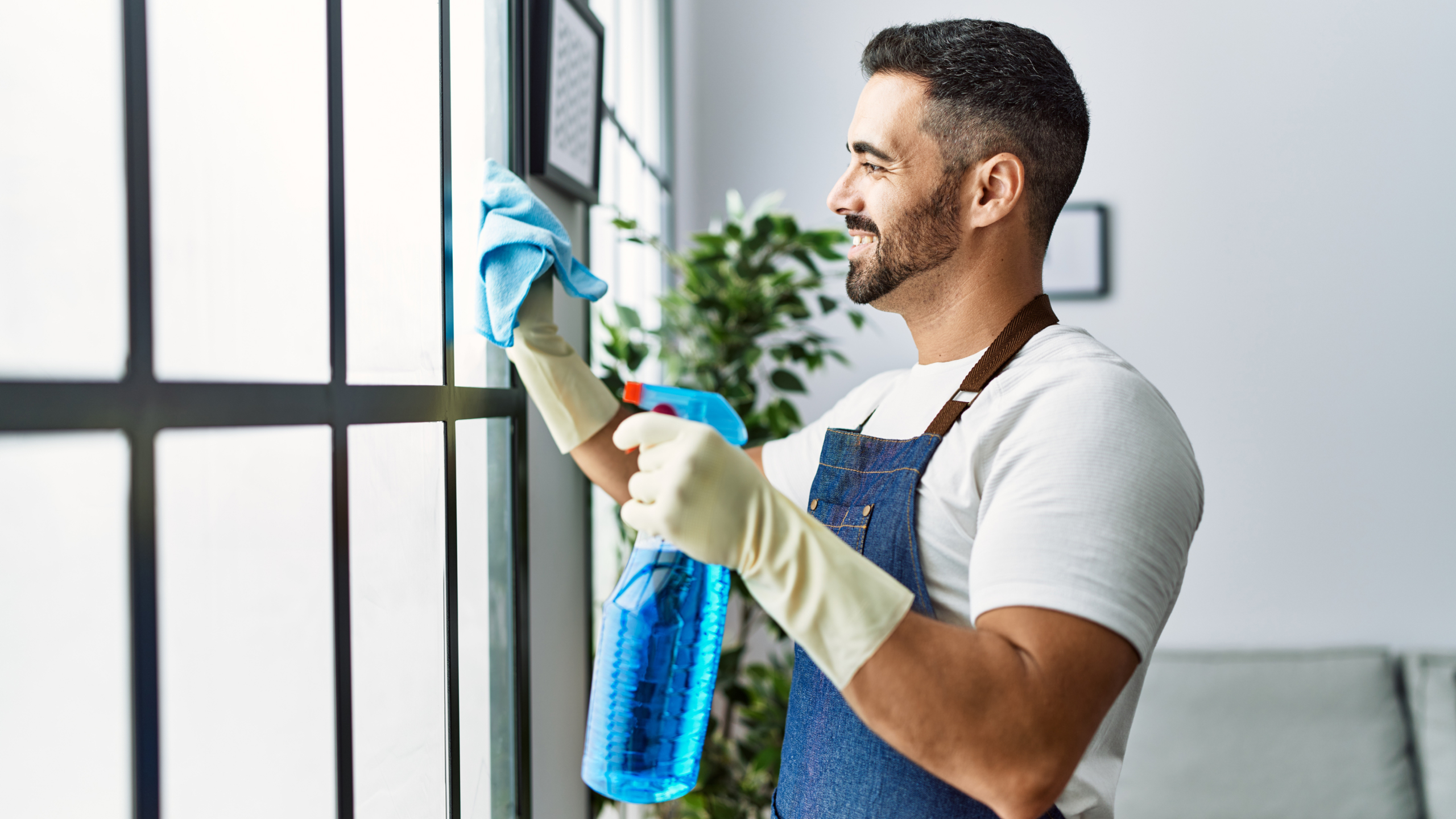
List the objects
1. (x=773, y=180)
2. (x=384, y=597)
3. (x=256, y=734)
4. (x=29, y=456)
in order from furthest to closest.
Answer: (x=773, y=180) → (x=384, y=597) → (x=256, y=734) → (x=29, y=456)

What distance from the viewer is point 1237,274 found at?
7.56ft

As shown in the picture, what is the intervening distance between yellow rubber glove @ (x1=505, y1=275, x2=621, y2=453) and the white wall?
1561 millimetres

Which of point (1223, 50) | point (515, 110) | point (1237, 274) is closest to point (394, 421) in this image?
point (515, 110)

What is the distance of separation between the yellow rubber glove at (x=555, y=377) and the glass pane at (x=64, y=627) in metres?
0.42

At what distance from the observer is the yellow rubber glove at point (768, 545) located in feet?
1.91

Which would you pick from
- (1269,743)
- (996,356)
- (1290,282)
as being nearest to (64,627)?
(996,356)

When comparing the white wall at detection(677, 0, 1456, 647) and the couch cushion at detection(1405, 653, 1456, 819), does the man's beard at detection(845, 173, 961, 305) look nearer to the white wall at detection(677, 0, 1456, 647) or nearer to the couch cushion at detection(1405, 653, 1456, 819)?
the white wall at detection(677, 0, 1456, 647)

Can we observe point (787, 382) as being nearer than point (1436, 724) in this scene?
Yes

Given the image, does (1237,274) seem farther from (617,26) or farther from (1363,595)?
(617,26)

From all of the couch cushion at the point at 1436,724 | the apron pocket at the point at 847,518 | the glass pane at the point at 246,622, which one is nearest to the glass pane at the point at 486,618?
Answer: the glass pane at the point at 246,622

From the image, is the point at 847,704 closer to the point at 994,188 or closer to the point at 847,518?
the point at 847,518

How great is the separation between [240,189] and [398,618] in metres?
0.37

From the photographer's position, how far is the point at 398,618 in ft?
2.35

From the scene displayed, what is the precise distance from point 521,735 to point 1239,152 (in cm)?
240
